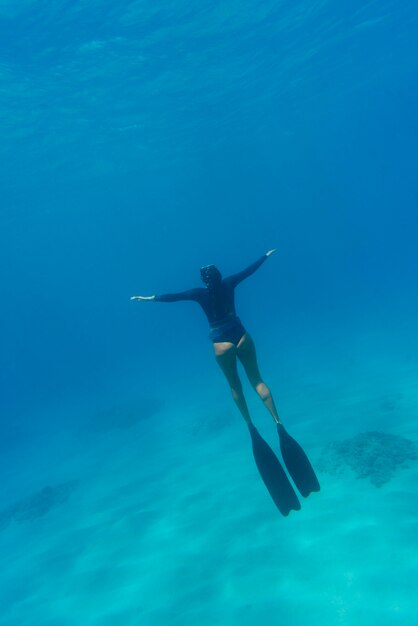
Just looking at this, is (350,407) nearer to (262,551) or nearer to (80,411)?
(262,551)

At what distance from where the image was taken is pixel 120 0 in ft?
52.2

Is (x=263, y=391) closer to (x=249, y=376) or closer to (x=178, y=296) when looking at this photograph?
(x=249, y=376)

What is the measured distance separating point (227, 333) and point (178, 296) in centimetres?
100

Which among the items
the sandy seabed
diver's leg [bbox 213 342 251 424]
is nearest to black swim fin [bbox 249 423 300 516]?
diver's leg [bbox 213 342 251 424]

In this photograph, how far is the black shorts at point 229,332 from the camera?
6725 mm

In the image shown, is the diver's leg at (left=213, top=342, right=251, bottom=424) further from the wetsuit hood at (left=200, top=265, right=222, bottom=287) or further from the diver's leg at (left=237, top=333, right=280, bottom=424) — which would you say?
the wetsuit hood at (left=200, top=265, right=222, bottom=287)

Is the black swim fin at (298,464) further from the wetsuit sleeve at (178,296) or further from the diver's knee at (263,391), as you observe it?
the wetsuit sleeve at (178,296)

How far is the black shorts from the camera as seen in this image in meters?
6.73

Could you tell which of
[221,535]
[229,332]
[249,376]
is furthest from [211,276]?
[221,535]

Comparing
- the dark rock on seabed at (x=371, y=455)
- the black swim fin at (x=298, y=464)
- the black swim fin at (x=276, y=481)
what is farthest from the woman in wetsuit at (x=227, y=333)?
the dark rock on seabed at (x=371, y=455)

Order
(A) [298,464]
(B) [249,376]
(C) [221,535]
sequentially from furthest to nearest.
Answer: (C) [221,535] → (B) [249,376] → (A) [298,464]

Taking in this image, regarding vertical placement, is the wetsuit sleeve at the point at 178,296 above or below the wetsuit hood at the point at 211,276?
below

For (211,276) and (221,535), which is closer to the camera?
(211,276)

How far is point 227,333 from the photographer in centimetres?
676
